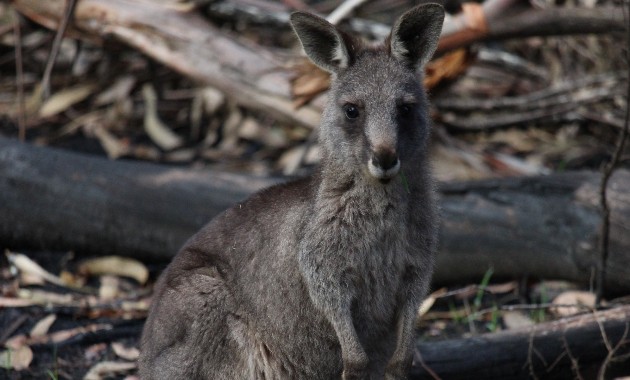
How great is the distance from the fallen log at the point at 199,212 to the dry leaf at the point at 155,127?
4.97 ft

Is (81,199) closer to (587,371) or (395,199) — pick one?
(395,199)

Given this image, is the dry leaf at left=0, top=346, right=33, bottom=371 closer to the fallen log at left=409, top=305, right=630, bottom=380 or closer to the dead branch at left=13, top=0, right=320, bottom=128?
the fallen log at left=409, top=305, right=630, bottom=380

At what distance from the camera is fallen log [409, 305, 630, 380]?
4039 millimetres

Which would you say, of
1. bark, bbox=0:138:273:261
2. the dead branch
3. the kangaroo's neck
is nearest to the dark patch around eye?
the kangaroo's neck

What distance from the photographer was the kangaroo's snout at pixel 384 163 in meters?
3.14

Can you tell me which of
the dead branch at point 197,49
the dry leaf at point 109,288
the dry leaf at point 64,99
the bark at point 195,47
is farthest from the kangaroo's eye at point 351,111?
the dry leaf at point 64,99

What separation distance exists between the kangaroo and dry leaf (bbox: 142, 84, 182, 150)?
3298 mm

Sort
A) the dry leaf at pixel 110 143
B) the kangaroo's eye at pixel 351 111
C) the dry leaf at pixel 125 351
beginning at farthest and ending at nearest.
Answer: the dry leaf at pixel 110 143, the dry leaf at pixel 125 351, the kangaroo's eye at pixel 351 111

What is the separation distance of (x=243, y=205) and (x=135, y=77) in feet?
11.9

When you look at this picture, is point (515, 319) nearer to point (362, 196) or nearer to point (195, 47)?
point (362, 196)

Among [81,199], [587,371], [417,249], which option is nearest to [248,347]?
[417,249]

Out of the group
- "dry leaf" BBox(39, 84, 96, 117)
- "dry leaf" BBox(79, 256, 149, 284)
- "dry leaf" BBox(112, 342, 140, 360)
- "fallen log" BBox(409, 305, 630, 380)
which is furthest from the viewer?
"dry leaf" BBox(39, 84, 96, 117)

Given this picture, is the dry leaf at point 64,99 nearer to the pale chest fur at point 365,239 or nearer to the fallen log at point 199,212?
the fallen log at point 199,212

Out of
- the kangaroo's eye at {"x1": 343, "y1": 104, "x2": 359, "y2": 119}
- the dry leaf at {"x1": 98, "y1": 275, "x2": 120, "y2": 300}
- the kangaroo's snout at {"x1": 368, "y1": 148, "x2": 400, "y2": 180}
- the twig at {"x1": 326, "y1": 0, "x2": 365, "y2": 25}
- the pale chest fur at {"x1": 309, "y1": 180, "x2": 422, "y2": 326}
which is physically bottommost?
the dry leaf at {"x1": 98, "y1": 275, "x2": 120, "y2": 300}
